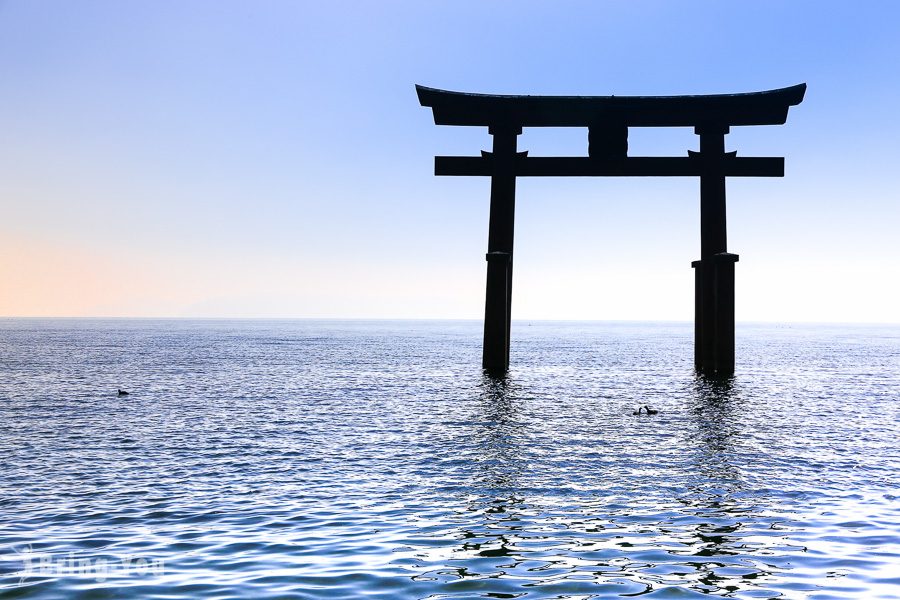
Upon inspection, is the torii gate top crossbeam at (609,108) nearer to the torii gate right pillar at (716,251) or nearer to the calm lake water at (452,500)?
the torii gate right pillar at (716,251)

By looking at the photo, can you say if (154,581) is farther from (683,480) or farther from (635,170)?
(635,170)

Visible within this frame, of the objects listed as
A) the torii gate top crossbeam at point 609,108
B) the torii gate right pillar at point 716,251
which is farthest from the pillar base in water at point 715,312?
the torii gate top crossbeam at point 609,108

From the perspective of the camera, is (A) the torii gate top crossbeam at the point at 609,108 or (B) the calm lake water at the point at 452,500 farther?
(A) the torii gate top crossbeam at the point at 609,108

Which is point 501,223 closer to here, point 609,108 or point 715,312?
point 609,108

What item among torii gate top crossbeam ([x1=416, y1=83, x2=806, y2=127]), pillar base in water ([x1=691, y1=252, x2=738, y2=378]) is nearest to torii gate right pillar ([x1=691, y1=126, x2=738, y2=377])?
pillar base in water ([x1=691, y1=252, x2=738, y2=378])

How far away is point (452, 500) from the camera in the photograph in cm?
940

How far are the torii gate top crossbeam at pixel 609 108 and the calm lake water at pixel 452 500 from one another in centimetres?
842

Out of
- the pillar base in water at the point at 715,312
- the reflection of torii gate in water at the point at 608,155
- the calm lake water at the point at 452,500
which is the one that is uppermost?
the reflection of torii gate in water at the point at 608,155

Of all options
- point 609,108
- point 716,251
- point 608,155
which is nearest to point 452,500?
point 608,155

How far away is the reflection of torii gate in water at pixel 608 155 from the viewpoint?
73.4ft

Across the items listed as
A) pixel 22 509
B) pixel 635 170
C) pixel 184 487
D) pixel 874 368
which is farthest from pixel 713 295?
pixel 874 368

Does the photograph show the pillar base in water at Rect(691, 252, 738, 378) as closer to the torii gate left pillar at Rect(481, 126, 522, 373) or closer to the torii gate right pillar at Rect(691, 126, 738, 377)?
the torii gate right pillar at Rect(691, 126, 738, 377)

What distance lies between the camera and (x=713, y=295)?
76.8 feet

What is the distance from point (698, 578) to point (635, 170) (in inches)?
692
